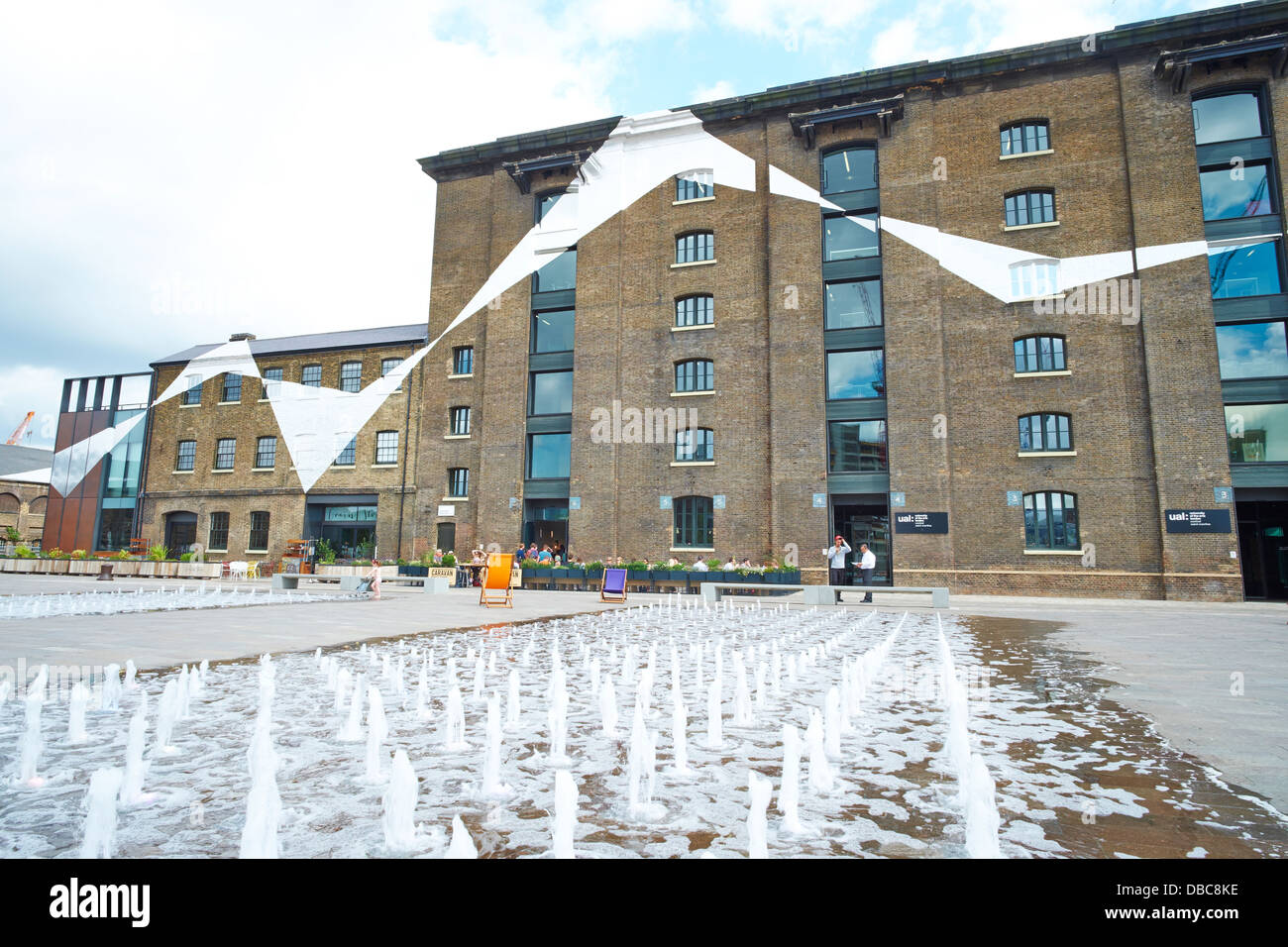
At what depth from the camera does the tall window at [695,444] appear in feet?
85.5

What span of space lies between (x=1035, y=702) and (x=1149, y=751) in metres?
1.50

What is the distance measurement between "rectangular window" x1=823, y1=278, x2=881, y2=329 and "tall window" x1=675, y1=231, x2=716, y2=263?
16.5ft

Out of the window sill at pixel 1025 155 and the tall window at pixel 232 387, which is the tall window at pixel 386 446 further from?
the window sill at pixel 1025 155

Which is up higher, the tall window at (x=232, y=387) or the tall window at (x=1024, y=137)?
the tall window at (x=1024, y=137)

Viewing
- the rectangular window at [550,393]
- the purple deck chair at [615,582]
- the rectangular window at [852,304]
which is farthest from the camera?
the rectangular window at [550,393]

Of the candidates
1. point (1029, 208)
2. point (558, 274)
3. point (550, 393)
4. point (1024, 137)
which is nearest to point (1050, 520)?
point (1029, 208)

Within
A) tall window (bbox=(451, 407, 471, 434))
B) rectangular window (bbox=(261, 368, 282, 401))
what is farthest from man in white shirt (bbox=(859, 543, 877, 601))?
rectangular window (bbox=(261, 368, 282, 401))

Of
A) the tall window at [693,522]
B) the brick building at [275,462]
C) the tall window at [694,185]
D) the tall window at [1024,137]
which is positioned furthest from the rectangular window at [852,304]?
the brick building at [275,462]

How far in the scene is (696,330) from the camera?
2659 centimetres

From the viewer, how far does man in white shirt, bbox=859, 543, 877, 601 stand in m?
20.1

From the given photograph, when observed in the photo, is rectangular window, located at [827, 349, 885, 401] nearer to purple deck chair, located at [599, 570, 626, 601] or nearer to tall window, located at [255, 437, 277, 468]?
purple deck chair, located at [599, 570, 626, 601]

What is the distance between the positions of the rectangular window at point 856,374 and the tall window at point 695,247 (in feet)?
21.5

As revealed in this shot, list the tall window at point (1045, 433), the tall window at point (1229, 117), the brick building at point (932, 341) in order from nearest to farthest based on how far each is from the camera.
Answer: the brick building at point (932, 341) < the tall window at point (1229, 117) < the tall window at point (1045, 433)
